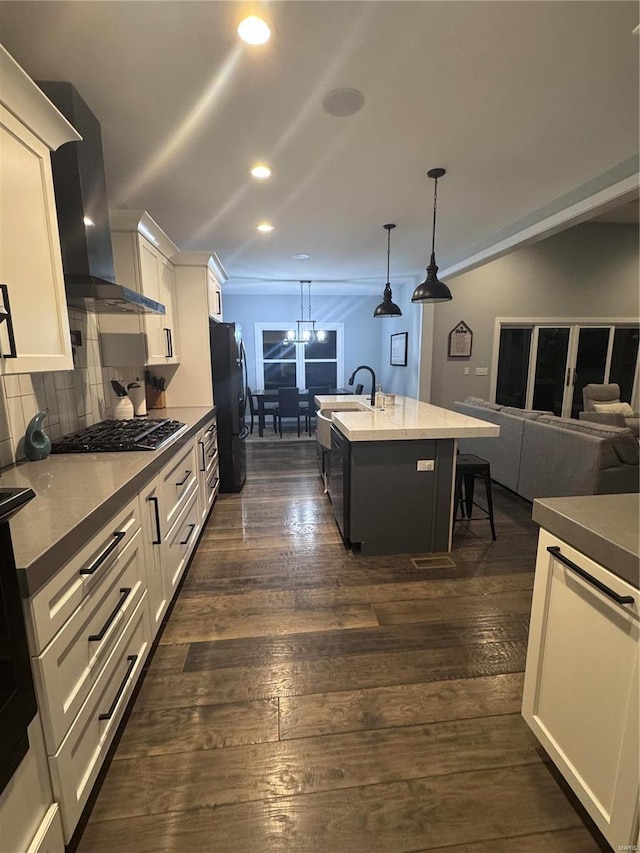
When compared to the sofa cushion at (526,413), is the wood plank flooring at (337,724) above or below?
below

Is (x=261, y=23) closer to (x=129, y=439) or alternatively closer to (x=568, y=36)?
(x=568, y=36)

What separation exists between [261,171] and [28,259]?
5.83 ft

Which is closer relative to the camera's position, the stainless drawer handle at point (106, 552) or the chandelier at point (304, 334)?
the stainless drawer handle at point (106, 552)

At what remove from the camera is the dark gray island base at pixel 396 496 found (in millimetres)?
2604

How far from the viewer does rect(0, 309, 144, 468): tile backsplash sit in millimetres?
1705

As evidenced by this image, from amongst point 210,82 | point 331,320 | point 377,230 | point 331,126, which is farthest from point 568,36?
point 331,320

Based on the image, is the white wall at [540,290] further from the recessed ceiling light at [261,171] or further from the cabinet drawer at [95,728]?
the cabinet drawer at [95,728]

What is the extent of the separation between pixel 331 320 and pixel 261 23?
21.8 ft

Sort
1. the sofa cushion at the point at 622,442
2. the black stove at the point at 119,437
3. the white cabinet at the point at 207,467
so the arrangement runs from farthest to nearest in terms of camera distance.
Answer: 1. the white cabinet at the point at 207,467
2. the sofa cushion at the point at 622,442
3. the black stove at the point at 119,437

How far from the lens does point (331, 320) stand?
7.96m

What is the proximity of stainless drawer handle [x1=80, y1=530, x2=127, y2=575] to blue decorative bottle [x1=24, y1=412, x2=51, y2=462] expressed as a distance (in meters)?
0.72

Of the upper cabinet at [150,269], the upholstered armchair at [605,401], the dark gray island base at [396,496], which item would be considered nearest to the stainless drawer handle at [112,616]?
the dark gray island base at [396,496]

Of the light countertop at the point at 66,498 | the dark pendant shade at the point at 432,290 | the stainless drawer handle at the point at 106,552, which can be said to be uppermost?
the dark pendant shade at the point at 432,290

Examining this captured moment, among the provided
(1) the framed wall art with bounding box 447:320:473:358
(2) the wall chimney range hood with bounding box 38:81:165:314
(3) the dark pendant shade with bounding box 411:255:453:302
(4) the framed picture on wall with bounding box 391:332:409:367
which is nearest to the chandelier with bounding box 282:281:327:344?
(4) the framed picture on wall with bounding box 391:332:409:367
